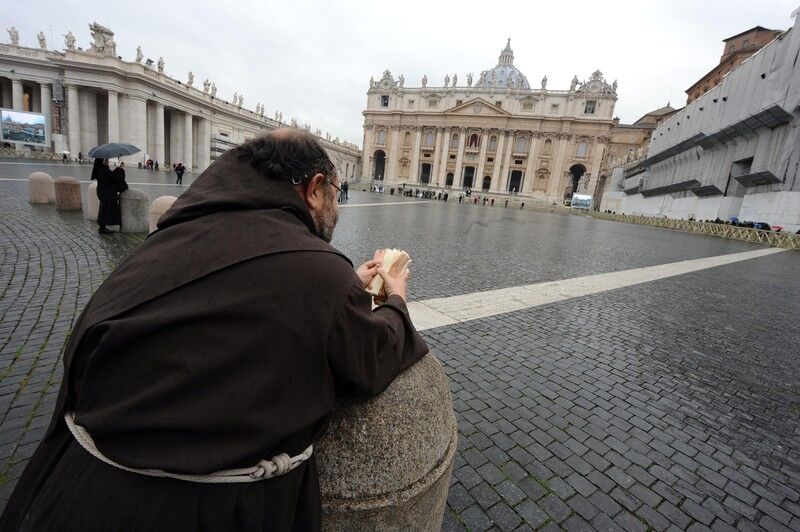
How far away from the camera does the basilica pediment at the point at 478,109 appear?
6600cm

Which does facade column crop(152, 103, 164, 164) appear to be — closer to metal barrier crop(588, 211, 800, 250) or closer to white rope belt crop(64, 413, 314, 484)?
metal barrier crop(588, 211, 800, 250)

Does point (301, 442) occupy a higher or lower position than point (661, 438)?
higher

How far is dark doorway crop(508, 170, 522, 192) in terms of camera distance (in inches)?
2726

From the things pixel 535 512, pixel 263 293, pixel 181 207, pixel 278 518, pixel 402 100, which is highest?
pixel 402 100

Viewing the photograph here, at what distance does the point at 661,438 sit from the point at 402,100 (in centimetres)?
7586

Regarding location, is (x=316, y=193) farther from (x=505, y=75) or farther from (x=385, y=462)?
(x=505, y=75)

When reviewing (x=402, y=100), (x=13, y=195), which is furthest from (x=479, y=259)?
(x=402, y=100)

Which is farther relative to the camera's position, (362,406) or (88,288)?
(88,288)

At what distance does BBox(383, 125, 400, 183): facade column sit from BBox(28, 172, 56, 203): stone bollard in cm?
6373

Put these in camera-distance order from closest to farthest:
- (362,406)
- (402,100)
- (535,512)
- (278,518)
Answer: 1. (278,518)
2. (362,406)
3. (535,512)
4. (402,100)

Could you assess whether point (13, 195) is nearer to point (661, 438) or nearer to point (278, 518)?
point (278, 518)

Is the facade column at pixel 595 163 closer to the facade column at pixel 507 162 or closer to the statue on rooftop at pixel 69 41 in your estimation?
the facade column at pixel 507 162

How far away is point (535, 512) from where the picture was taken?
2.14 m

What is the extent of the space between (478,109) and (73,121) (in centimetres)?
5411
